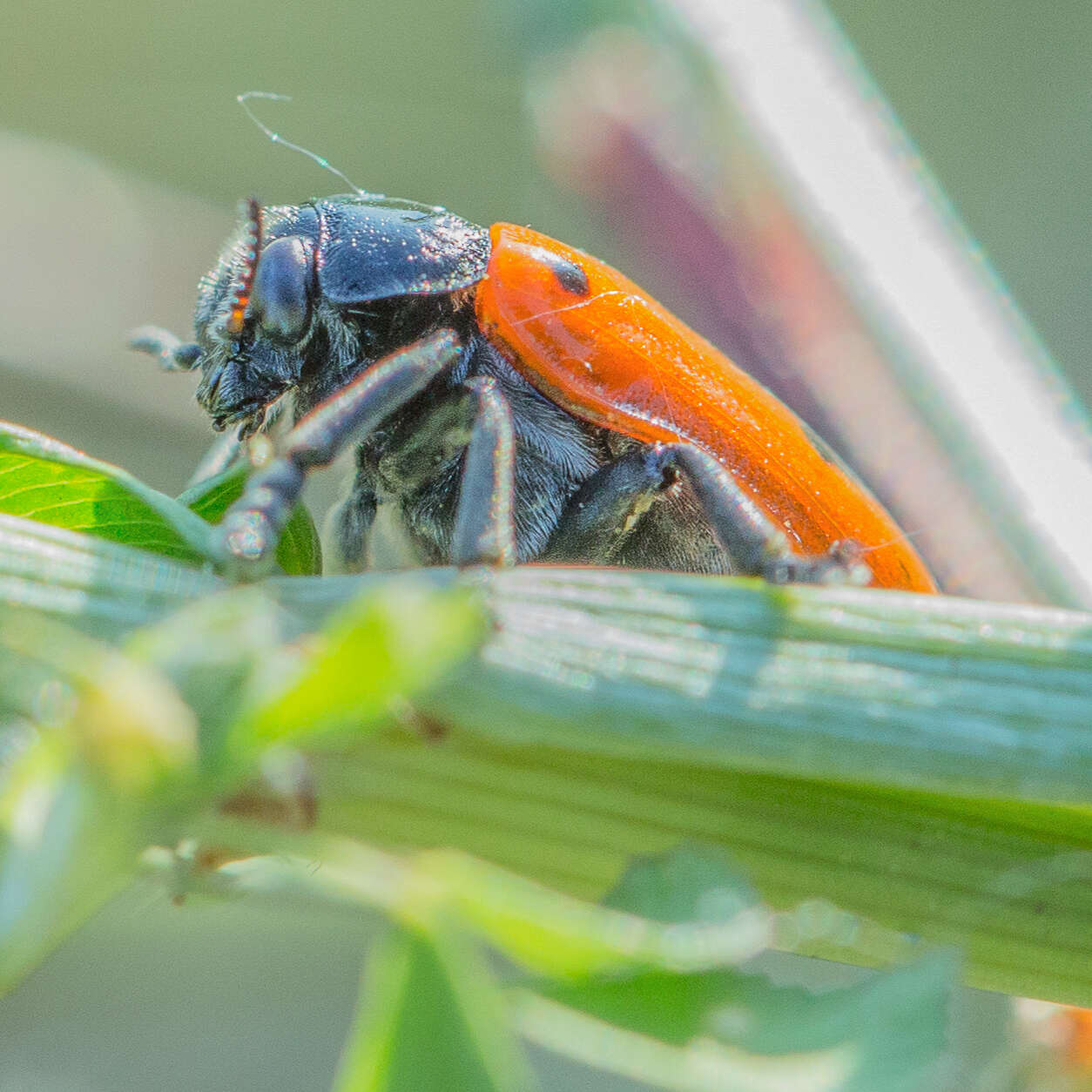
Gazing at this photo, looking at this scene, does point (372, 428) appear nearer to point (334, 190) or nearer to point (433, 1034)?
point (433, 1034)

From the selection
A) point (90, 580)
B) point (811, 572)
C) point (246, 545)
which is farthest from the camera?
point (811, 572)

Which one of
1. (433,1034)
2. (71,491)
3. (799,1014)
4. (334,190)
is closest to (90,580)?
(71,491)

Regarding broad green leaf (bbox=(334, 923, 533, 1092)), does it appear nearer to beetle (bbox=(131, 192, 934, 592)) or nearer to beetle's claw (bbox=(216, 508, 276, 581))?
beetle's claw (bbox=(216, 508, 276, 581))

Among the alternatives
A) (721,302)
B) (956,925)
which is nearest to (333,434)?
(956,925)

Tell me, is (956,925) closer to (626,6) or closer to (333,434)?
(333,434)

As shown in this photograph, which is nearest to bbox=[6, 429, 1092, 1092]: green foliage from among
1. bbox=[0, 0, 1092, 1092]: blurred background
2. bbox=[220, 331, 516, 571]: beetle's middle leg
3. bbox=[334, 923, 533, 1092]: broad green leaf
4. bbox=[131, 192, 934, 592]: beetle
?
bbox=[334, 923, 533, 1092]: broad green leaf

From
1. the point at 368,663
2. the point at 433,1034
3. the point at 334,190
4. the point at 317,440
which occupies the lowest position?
the point at 334,190
